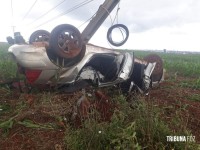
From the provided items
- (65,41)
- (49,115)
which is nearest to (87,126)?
(49,115)

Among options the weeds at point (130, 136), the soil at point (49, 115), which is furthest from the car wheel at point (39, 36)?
the weeds at point (130, 136)

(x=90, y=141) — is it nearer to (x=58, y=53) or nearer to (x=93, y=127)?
(x=93, y=127)

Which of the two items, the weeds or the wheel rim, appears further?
the wheel rim

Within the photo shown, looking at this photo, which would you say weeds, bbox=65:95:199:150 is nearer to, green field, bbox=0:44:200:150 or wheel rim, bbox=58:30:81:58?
green field, bbox=0:44:200:150

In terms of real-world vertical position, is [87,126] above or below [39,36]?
below

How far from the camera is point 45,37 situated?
8992 mm

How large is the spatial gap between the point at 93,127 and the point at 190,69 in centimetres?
1124

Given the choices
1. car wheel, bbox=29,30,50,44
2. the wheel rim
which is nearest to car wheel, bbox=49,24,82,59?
the wheel rim

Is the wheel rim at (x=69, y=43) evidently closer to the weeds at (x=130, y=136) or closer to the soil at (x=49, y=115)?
the soil at (x=49, y=115)

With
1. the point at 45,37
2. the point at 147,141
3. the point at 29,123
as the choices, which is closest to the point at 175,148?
the point at 147,141

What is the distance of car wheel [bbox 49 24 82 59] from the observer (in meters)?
6.42

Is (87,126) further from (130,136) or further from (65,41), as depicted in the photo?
(65,41)

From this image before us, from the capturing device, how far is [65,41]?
6562 millimetres

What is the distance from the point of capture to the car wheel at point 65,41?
21.1ft
